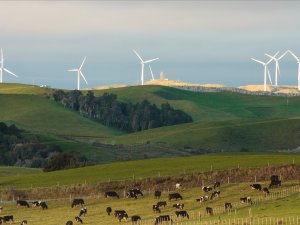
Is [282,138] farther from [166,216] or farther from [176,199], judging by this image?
[166,216]

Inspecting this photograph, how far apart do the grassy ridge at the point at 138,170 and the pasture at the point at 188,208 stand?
10.4 metres

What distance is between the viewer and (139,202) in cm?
8306

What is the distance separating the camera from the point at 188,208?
7675 centimetres

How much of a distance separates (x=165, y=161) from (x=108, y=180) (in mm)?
17212

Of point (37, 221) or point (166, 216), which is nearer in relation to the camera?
point (166, 216)

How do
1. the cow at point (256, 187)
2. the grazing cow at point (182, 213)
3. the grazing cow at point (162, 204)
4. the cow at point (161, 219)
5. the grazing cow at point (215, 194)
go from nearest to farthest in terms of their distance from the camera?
the cow at point (161, 219) → the grazing cow at point (182, 213) → the grazing cow at point (162, 204) → the grazing cow at point (215, 194) → the cow at point (256, 187)

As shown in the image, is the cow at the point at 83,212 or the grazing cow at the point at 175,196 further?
the grazing cow at the point at 175,196

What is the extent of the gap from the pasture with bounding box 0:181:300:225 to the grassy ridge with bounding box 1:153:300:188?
10.4 m

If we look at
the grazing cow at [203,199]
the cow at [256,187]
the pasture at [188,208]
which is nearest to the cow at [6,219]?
the pasture at [188,208]

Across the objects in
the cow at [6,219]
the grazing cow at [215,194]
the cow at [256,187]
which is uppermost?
the cow at [256,187]

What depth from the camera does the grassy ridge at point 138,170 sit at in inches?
3887

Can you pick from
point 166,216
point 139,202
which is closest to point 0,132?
point 139,202

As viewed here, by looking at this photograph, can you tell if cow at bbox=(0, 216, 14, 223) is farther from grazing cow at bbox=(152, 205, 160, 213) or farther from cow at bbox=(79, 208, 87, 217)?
grazing cow at bbox=(152, 205, 160, 213)

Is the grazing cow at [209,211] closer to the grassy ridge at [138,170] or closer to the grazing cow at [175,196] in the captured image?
the grazing cow at [175,196]
